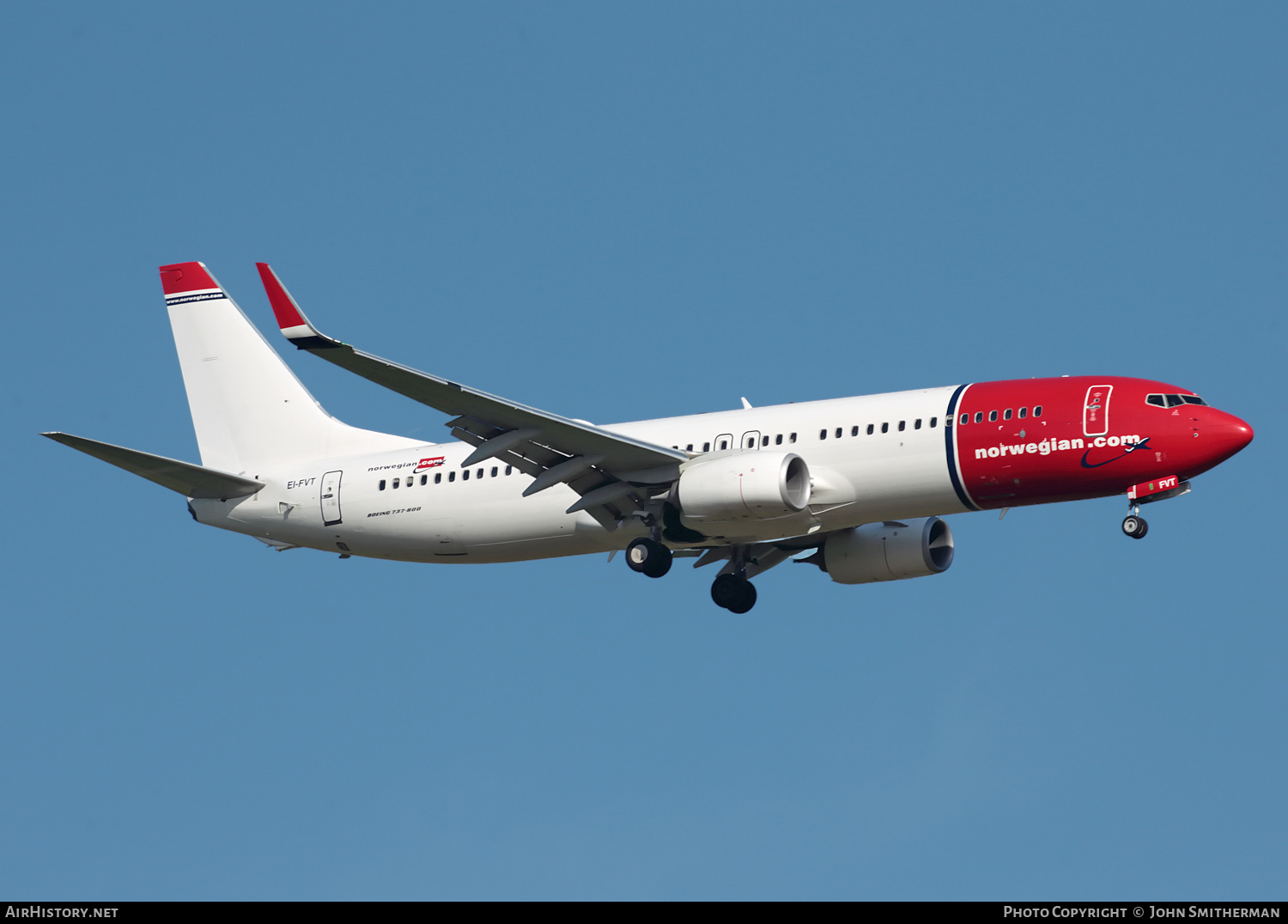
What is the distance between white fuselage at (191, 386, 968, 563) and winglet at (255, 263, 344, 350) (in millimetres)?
8747

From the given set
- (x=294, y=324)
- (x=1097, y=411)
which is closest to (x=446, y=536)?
(x=294, y=324)

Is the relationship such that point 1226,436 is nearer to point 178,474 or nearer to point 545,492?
point 545,492

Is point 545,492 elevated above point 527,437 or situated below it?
above

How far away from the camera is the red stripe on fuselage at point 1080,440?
36969 mm

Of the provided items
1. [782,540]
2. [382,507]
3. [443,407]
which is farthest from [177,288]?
[782,540]

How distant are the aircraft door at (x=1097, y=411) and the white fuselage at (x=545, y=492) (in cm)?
304

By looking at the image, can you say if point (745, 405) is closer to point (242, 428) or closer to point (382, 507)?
point (382, 507)

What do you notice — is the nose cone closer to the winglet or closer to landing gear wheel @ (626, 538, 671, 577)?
landing gear wheel @ (626, 538, 671, 577)

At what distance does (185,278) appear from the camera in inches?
1923

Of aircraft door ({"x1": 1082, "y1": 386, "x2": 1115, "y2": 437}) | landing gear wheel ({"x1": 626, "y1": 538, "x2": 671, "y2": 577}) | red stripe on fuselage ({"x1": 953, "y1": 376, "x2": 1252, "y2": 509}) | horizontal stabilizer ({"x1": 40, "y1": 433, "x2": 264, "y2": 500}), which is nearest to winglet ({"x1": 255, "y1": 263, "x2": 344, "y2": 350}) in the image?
horizontal stabilizer ({"x1": 40, "y1": 433, "x2": 264, "y2": 500})

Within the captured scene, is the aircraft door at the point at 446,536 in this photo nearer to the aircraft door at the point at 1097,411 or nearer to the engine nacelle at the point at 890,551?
the engine nacelle at the point at 890,551

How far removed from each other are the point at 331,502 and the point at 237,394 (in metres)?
5.33

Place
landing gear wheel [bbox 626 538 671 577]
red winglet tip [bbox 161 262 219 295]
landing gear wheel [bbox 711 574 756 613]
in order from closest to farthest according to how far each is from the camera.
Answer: landing gear wheel [bbox 626 538 671 577] < landing gear wheel [bbox 711 574 756 613] < red winglet tip [bbox 161 262 219 295]

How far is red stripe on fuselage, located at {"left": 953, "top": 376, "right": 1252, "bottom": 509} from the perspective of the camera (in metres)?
37.0
